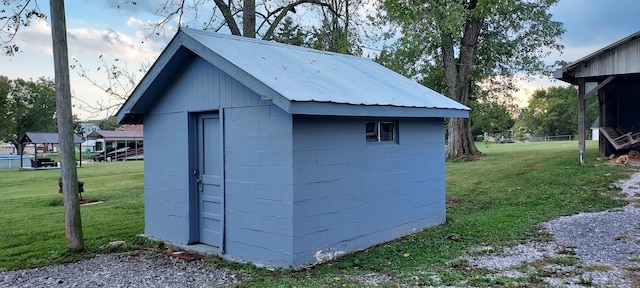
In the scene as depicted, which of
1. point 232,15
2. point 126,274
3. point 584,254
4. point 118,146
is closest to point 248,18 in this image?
point 232,15

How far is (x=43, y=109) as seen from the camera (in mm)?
50625

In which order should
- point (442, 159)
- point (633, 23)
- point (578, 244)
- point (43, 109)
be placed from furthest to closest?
point (43, 109), point (633, 23), point (442, 159), point (578, 244)

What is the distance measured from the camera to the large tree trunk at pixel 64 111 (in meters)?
6.07

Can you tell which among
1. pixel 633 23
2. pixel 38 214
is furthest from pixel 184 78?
pixel 633 23

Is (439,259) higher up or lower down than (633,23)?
lower down

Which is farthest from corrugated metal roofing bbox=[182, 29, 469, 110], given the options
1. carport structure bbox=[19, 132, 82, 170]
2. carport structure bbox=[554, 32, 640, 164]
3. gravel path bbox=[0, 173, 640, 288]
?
carport structure bbox=[19, 132, 82, 170]

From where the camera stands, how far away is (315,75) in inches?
246

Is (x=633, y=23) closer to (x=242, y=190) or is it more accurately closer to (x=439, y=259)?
(x=439, y=259)

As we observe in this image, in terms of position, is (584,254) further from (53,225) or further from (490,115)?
(490,115)

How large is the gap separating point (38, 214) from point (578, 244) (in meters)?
11.1

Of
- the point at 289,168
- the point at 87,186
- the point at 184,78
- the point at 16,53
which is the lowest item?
the point at 87,186

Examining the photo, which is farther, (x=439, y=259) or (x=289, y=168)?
(x=439, y=259)

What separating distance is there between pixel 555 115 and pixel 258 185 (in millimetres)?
68522

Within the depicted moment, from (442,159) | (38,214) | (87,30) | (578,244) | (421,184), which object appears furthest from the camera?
(87,30)
